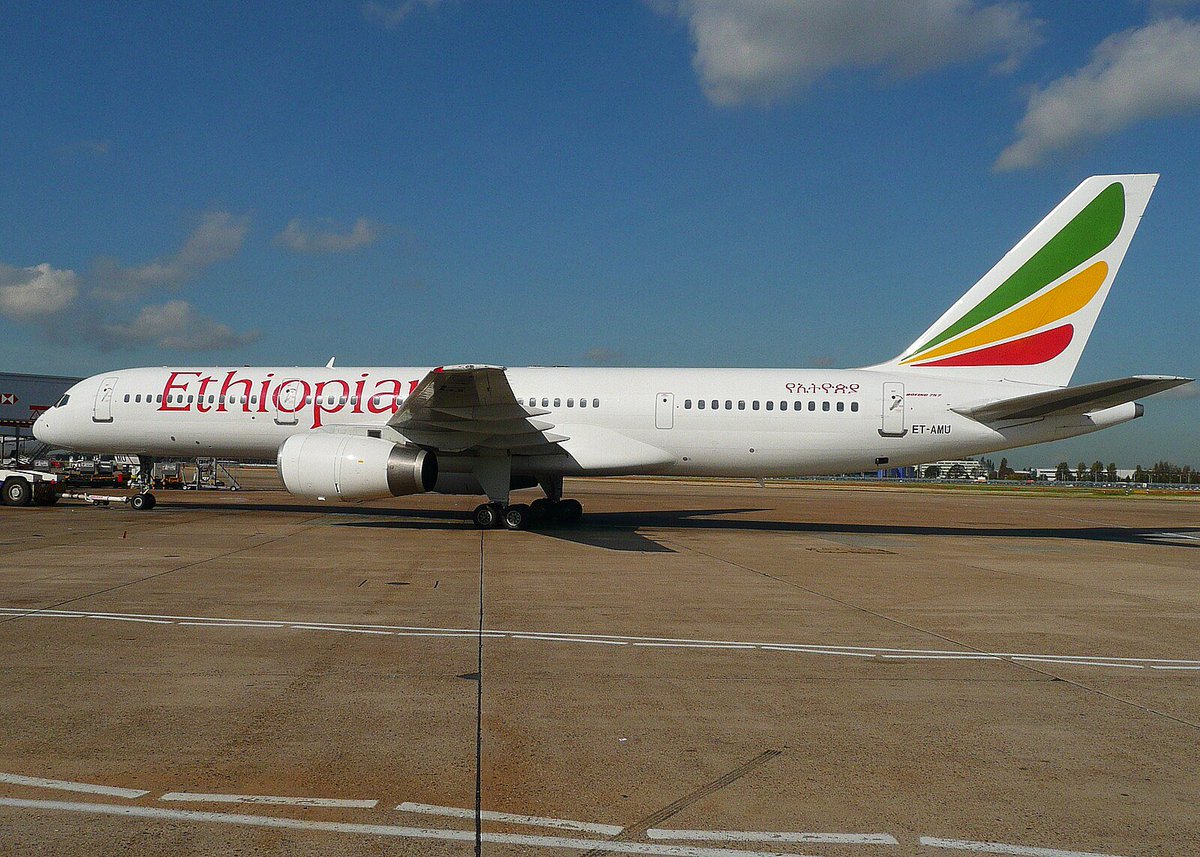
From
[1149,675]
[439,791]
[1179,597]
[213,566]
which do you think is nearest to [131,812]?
[439,791]

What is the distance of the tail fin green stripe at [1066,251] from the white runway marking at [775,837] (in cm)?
1776

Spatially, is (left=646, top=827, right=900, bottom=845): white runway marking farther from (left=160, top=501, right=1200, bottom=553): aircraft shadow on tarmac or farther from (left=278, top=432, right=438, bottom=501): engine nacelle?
(left=278, top=432, right=438, bottom=501): engine nacelle

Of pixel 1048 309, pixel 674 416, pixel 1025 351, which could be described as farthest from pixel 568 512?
pixel 1048 309

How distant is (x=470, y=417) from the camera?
701 inches

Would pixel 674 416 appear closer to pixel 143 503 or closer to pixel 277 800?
pixel 143 503

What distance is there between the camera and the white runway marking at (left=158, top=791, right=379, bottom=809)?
13.2 ft

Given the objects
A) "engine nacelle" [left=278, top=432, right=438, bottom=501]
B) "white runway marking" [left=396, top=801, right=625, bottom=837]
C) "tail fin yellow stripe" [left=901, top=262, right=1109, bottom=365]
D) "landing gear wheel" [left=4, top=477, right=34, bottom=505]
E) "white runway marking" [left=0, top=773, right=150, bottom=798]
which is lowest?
"white runway marking" [left=396, top=801, right=625, bottom=837]

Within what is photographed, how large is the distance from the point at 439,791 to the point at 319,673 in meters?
2.64

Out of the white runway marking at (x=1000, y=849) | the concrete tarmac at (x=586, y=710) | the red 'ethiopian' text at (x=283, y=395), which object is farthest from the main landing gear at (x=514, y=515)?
the white runway marking at (x=1000, y=849)

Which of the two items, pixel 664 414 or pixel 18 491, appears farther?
pixel 18 491

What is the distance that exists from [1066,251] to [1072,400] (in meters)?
3.79

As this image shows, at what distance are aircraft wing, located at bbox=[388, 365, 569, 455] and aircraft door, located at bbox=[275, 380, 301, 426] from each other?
3830mm

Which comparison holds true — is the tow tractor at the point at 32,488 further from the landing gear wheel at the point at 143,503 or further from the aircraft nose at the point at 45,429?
the aircraft nose at the point at 45,429

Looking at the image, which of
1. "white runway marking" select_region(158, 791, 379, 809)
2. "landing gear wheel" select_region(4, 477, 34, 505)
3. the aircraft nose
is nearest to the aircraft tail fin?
"white runway marking" select_region(158, 791, 379, 809)
